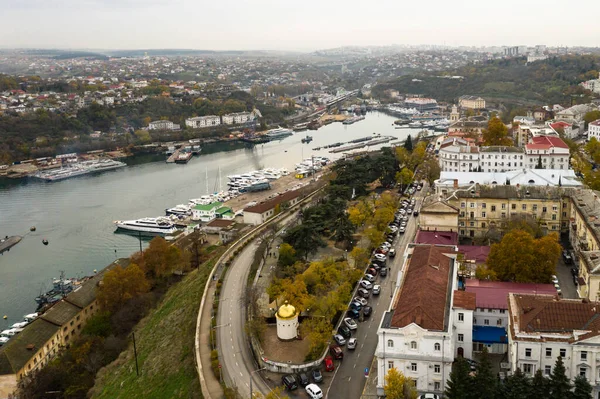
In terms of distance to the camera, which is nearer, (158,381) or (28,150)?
(158,381)

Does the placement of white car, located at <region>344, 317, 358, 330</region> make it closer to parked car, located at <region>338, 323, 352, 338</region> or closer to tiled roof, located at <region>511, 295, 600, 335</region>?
parked car, located at <region>338, 323, 352, 338</region>

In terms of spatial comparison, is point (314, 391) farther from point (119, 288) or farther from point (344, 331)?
point (119, 288)

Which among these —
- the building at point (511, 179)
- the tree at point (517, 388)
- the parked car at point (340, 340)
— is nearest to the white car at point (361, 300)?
the parked car at point (340, 340)

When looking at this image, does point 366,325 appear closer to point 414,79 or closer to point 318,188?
point 318,188

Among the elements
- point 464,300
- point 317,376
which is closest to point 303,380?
point 317,376

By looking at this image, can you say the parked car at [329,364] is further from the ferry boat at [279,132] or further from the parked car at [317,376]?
the ferry boat at [279,132]

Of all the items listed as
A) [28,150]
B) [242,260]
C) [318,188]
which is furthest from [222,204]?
[28,150]

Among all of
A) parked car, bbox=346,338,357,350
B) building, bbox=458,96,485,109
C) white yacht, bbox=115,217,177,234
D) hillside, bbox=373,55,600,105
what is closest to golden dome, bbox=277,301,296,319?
parked car, bbox=346,338,357,350
